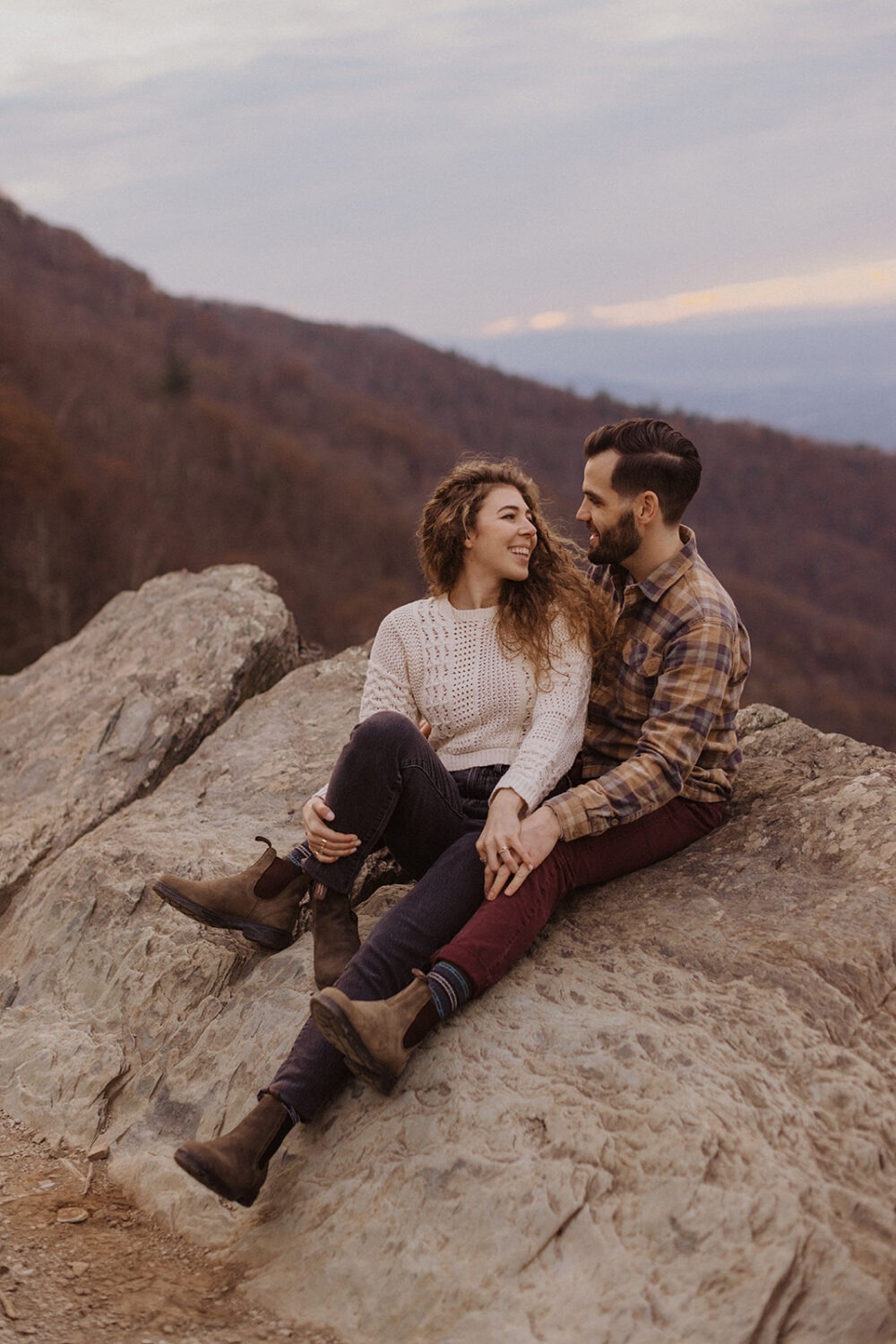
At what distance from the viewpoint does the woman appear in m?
2.88

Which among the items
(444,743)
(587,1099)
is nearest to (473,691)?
(444,743)

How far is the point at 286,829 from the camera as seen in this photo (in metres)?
4.30

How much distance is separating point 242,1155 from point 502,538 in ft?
6.46

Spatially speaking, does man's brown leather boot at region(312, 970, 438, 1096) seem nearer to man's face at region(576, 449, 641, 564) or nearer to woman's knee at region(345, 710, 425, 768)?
woman's knee at region(345, 710, 425, 768)

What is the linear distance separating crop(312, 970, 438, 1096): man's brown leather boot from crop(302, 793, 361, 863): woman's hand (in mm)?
482

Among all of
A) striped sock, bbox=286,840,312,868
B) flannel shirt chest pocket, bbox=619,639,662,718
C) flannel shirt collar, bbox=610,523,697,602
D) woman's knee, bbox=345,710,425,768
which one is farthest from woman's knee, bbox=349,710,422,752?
flannel shirt collar, bbox=610,523,697,602

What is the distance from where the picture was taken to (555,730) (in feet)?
11.0

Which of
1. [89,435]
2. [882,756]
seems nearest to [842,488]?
[89,435]

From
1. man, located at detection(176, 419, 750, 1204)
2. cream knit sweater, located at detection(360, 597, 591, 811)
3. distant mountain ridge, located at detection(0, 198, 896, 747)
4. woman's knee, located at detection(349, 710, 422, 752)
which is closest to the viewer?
man, located at detection(176, 419, 750, 1204)

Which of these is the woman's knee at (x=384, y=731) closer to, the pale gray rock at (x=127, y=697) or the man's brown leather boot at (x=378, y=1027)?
the man's brown leather boot at (x=378, y=1027)

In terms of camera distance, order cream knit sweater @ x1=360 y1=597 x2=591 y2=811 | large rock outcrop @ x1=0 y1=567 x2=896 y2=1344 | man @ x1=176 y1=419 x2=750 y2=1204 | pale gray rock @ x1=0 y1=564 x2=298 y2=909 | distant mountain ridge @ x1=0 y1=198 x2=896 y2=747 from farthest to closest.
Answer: distant mountain ridge @ x1=0 y1=198 x2=896 y2=747 → pale gray rock @ x1=0 y1=564 x2=298 y2=909 → cream knit sweater @ x1=360 y1=597 x2=591 y2=811 → man @ x1=176 y1=419 x2=750 y2=1204 → large rock outcrop @ x1=0 y1=567 x2=896 y2=1344

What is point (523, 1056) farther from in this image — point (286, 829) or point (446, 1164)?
point (286, 829)

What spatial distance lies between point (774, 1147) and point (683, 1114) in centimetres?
21

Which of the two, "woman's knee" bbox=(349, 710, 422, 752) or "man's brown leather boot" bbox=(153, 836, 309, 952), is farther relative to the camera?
"man's brown leather boot" bbox=(153, 836, 309, 952)
